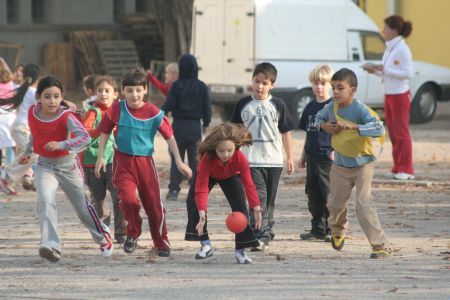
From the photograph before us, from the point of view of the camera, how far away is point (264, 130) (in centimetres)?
1165

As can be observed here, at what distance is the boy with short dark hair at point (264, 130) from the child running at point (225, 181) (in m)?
0.77

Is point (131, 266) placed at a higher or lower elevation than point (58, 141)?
lower

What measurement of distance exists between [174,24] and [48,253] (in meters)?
27.9

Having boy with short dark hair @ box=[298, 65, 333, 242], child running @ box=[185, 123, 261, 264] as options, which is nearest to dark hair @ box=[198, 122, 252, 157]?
child running @ box=[185, 123, 261, 264]

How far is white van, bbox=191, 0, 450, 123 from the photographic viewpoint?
85.6 ft

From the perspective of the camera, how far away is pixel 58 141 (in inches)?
427

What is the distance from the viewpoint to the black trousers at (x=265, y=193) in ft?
37.4

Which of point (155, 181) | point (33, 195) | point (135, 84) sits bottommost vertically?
point (33, 195)

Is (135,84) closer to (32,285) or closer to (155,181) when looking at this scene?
(155,181)

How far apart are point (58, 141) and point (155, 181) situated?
0.83 metres

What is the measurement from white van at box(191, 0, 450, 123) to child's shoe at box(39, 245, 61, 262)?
614 inches

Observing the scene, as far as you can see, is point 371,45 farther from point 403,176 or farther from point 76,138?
point 76,138

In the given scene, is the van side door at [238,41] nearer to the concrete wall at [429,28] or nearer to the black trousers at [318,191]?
the concrete wall at [429,28]

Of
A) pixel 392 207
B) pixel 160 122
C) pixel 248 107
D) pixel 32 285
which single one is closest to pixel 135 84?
pixel 160 122
